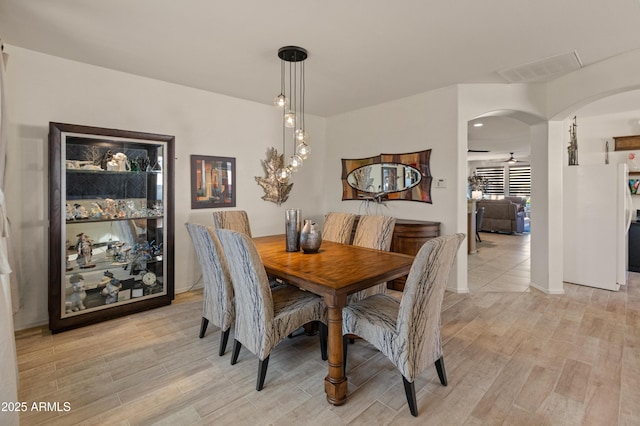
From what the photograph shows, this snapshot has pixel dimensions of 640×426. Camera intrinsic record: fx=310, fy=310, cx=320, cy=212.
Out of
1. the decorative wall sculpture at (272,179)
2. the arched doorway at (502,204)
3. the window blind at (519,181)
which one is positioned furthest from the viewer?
the window blind at (519,181)

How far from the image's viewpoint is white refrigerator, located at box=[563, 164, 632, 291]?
12.5ft

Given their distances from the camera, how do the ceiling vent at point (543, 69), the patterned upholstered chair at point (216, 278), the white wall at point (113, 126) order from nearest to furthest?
the patterned upholstered chair at point (216, 278), the white wall at point (113, 126), the ceiling vent at point (543, 69)

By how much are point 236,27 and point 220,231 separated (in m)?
1.66

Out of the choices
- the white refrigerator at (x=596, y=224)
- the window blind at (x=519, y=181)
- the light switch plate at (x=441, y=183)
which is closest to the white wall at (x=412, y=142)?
the light switch plate at (x=441, y=183)

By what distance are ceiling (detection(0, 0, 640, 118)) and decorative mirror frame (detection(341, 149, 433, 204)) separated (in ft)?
3.43

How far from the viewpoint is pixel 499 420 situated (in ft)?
5.67

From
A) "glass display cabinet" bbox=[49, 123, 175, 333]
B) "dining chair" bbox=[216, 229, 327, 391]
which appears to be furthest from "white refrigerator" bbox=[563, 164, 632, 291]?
"glass display cabinet" bbox=[49, 123, 175, 333]

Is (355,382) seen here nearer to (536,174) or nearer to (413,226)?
(413,226)

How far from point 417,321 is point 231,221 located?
242 centimetres

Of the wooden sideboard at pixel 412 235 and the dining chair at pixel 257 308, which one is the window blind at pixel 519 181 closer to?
the wooden sideboard at pixel 412 235

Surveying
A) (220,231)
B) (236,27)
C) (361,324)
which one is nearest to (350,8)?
(236,27)

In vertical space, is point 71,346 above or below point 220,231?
below

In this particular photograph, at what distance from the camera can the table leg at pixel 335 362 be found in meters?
1.86

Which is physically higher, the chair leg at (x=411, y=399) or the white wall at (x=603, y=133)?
the white wall at (x=603, y=133)
